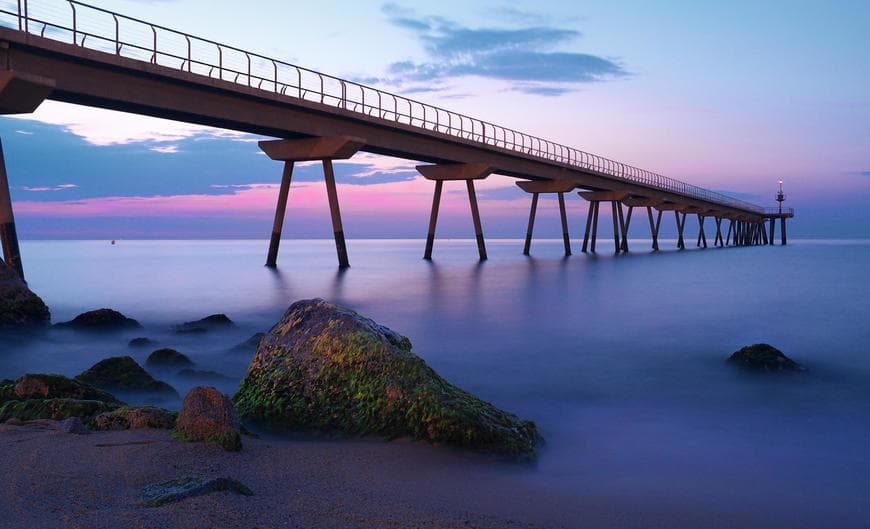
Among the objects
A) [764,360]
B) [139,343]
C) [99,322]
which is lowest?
[764,360]

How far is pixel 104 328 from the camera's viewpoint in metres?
13.4

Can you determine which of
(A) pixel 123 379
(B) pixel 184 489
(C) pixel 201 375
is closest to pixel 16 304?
(C) pixel 201 375

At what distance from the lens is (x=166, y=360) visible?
9.30 meters

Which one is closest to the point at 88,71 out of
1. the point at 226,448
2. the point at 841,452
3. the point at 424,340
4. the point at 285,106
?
the point at 285,106

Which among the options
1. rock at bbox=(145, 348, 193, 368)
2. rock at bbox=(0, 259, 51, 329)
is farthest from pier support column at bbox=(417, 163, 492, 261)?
rock at bbox=(145, 348, 193, 368)

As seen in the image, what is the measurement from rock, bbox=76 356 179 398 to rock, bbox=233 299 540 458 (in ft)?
6.07

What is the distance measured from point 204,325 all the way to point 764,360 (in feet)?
34.9

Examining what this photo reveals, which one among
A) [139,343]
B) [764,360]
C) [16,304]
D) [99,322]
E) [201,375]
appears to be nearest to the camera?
[201,375]

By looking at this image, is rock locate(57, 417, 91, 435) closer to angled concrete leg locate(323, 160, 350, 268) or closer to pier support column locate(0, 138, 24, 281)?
pier support column locate(0, 138, 24, 281)

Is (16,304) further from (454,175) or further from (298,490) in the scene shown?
(454,175)

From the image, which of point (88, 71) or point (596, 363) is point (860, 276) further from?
point (88, 71)

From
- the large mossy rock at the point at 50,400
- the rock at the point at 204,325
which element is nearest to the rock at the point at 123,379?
the large mossy rock at the point at 50,400

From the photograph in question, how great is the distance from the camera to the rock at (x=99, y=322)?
43.7 feet

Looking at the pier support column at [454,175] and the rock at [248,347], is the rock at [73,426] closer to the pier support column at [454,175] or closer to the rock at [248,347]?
the rock at [248,347]
